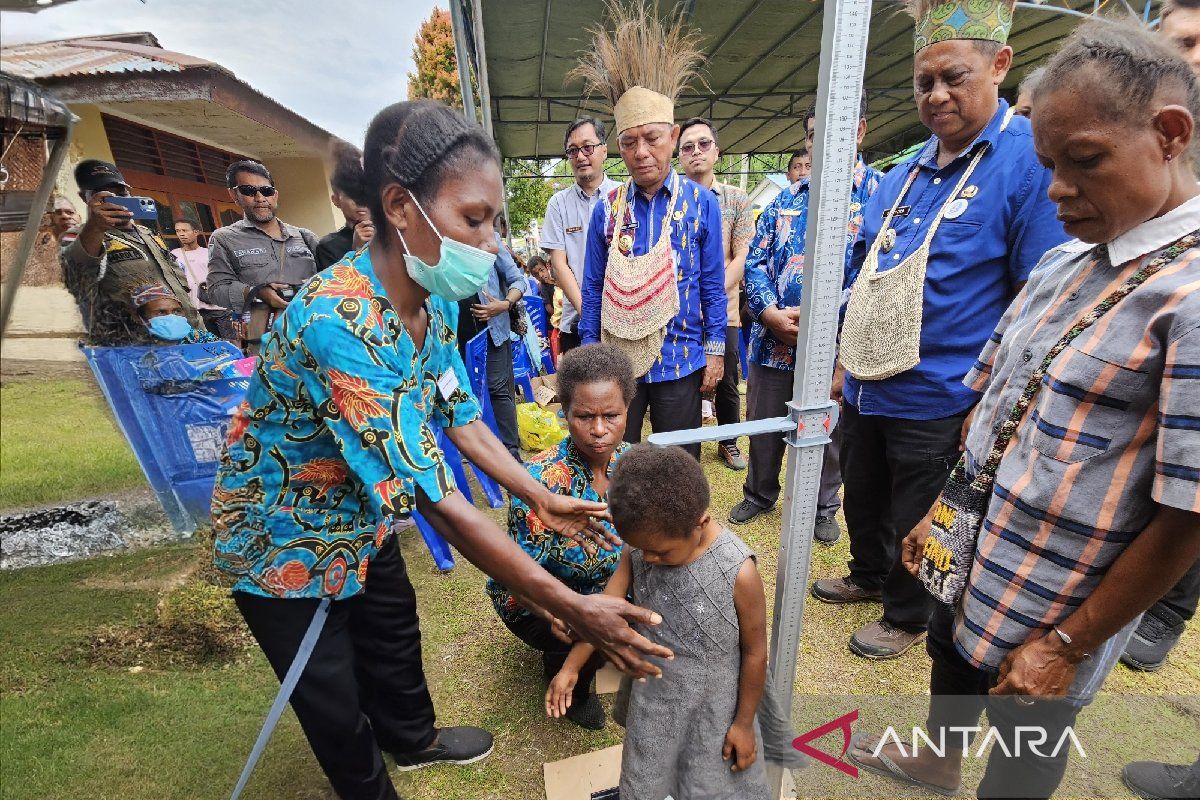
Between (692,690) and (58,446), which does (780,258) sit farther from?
(58,446)

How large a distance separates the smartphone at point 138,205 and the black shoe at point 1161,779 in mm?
4420

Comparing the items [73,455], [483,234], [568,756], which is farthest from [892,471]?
[73,455]

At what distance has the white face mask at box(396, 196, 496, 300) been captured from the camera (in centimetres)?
129

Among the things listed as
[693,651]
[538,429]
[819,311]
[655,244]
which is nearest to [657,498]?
[693,651]

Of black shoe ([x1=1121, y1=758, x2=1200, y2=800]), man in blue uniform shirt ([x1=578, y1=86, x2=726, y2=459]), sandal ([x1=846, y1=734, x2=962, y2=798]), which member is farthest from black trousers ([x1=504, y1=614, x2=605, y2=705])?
black shoe ([x1=1121, y1=758, x2=1200, y2=800])

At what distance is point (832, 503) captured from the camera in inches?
136

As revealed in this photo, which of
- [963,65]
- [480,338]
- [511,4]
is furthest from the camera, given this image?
[511,4]

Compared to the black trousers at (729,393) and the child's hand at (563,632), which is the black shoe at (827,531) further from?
the child's hand at (563,632)

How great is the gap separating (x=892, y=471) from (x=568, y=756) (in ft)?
5.56

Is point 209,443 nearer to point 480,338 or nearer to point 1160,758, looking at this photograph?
point 480,338

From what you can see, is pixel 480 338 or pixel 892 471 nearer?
pixel 892 471

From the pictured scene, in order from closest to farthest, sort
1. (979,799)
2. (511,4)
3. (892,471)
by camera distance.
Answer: (979,799) < (892,471) < (511,4)

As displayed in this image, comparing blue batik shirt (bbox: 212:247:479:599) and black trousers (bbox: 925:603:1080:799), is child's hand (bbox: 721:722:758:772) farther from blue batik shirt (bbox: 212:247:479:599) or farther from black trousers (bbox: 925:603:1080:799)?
blue batik shirt (bbox: 212:247:479:599)

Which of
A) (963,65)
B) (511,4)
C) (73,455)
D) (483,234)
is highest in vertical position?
(511,4)
